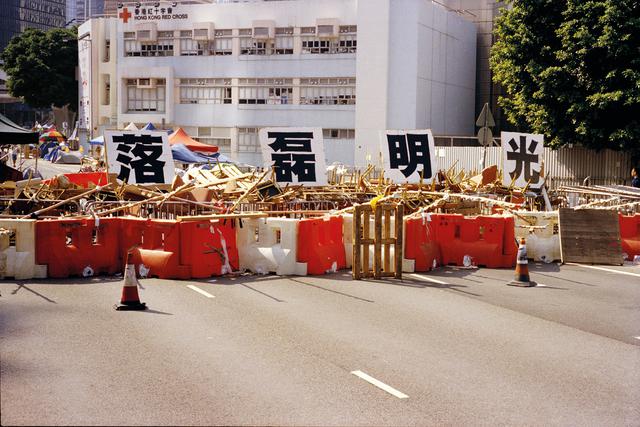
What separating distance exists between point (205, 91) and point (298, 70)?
778 centimetres

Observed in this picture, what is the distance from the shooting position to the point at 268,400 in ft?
25.0

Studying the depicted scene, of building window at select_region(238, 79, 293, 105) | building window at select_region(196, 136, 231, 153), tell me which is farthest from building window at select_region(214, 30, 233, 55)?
building window at select_region(196, 136, 231, 153)

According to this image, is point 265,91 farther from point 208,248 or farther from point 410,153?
point 208,248

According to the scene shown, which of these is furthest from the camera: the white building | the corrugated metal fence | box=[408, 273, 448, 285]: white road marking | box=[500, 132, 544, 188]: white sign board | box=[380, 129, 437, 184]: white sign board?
the white building

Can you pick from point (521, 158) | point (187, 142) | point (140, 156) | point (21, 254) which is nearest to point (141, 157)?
point (140, 156)

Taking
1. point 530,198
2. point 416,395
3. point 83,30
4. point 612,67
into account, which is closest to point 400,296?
point 416,395

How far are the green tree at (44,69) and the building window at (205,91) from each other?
105ft

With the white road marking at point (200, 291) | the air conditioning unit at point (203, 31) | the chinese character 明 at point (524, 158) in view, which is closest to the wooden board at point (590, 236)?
the chinese character 明 at point (524, 158)

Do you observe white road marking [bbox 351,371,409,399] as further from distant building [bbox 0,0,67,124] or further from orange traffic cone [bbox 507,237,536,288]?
distant building [bbox 0,0,67,124]

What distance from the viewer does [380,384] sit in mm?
8250

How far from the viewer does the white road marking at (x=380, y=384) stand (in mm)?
7909

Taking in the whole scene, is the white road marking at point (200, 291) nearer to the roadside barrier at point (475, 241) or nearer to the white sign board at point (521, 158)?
the roadside barrier at point (475, 241)

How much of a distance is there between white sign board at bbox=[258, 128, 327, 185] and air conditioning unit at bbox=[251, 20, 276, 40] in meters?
40.3

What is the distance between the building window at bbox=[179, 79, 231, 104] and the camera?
60656 mm
